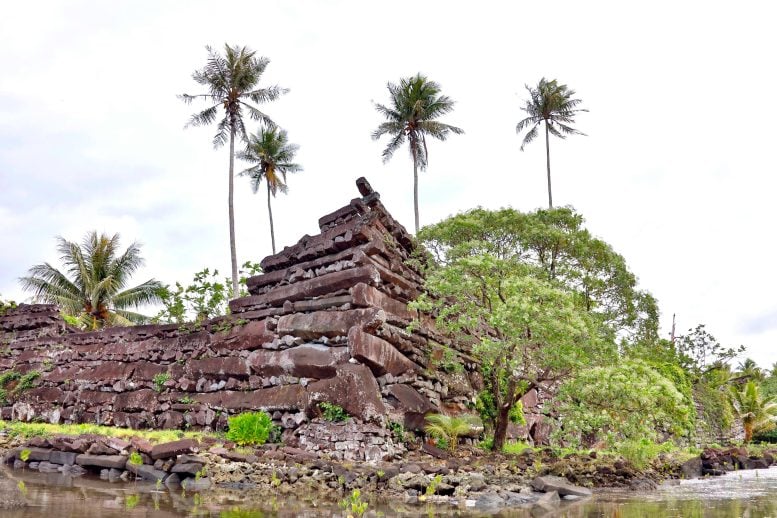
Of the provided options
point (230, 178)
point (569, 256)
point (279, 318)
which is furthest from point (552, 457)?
point (230, 178)

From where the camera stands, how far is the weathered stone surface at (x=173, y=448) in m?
10.5

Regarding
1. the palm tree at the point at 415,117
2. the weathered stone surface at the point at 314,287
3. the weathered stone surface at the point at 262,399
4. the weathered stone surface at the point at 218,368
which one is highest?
the palm tree at the point at 415,117

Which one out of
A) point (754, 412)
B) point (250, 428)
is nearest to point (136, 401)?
point (250, 428)

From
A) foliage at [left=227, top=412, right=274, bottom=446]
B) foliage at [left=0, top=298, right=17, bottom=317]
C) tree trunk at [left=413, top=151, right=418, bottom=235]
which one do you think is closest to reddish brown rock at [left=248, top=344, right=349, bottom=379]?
foliage at [left=227, top=412, right=274, bottom=446]

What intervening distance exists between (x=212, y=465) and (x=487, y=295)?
260 inches

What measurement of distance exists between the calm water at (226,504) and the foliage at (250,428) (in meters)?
2.38

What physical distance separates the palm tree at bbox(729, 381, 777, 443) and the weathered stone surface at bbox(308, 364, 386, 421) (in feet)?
102

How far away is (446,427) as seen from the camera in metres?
12.4

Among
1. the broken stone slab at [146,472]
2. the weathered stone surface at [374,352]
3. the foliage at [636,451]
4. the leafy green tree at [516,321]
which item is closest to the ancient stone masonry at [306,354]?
the weathered stone surface at [374,352]

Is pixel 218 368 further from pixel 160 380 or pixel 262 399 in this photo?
pixel 160 380

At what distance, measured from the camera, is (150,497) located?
344 inches

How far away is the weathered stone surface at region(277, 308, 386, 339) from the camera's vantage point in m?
12.4

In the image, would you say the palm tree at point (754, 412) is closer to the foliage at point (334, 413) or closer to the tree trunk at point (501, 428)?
the tree trunk at point (501, 428)

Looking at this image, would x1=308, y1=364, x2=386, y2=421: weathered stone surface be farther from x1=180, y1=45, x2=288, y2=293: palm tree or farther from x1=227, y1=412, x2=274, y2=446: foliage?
x1=180, y1=45, x2=288, y2=293: palm tree
